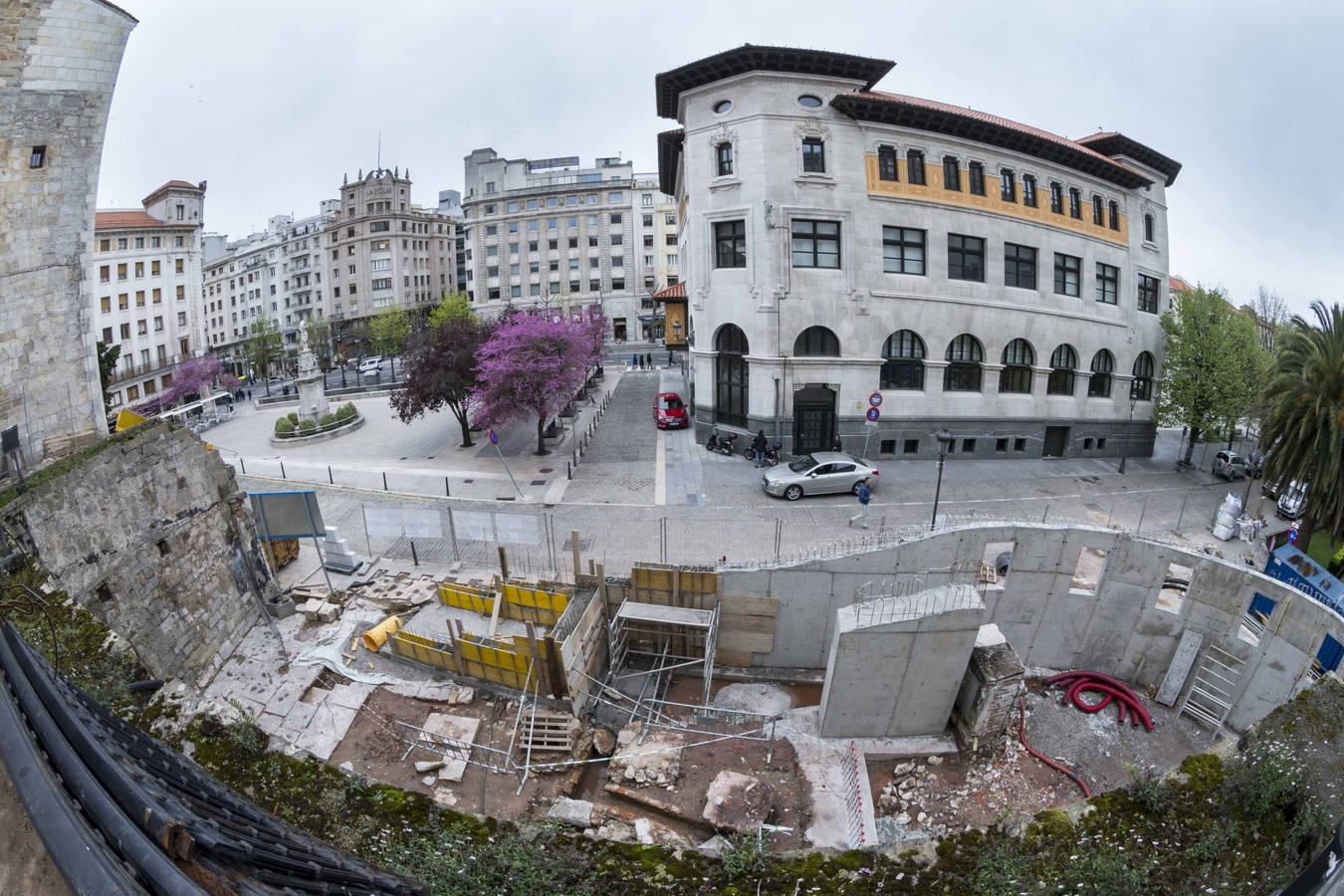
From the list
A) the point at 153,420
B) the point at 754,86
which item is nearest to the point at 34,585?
the point at 153,420

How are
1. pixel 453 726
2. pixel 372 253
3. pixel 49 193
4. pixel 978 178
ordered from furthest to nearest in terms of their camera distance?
pixel 372 253
pixel 978 178
pixel 49 193
pixel 453 726

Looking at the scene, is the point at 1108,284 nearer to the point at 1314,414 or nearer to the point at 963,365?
the point at 963,365

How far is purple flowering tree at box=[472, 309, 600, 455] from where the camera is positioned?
2461 centimetres

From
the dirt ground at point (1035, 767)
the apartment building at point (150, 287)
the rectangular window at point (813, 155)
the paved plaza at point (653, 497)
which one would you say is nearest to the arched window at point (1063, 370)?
the paved plaza at point (653, 497)

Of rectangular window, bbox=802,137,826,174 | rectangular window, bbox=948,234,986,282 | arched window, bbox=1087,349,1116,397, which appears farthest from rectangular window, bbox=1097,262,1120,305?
rectangular window, bbox=802,137,826,174

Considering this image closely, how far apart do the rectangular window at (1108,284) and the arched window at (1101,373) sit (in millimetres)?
2389

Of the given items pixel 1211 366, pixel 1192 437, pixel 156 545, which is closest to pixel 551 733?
pixel 156 545

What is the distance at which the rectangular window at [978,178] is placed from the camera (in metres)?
26.4

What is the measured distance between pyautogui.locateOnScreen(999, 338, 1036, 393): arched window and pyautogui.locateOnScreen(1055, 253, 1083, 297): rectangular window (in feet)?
9.73

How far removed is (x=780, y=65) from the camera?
23984mm

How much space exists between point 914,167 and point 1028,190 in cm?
563

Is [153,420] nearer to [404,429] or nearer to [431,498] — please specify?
[431,498]

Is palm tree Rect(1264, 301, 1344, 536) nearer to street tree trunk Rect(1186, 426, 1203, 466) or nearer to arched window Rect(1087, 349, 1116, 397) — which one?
street tree trunk Rect(1186, 426, 1203, 466)

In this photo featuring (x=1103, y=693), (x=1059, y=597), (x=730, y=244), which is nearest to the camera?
(x=1103, y=693)
